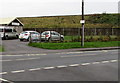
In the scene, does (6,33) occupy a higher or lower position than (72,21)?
lower

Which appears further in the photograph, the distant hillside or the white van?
the distant hillside

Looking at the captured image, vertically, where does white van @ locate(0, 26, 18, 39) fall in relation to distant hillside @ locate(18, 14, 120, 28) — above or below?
below

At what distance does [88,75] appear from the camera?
8.84m

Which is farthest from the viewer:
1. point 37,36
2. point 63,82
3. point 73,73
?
point 37,36

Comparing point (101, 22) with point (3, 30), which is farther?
point (101, 22)

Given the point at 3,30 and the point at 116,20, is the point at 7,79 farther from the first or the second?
the point at 116,20

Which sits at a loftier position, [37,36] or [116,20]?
[116,20]

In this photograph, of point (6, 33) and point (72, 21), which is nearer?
point (6, 33)

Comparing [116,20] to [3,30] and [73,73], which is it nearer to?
[3,30]

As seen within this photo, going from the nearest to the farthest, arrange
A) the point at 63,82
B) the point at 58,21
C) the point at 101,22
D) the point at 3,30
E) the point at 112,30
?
the point at 63,82, the point at 3,30, the point at 112,30, the point at 101,22, the point at 58,21

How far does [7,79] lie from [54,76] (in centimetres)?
171

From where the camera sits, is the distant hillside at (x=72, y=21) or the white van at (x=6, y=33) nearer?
the white van at (x=6, y=33)

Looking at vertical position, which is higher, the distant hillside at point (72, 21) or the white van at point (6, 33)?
the distant hillside at point (72, 21)

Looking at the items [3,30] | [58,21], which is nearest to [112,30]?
[3,30]
